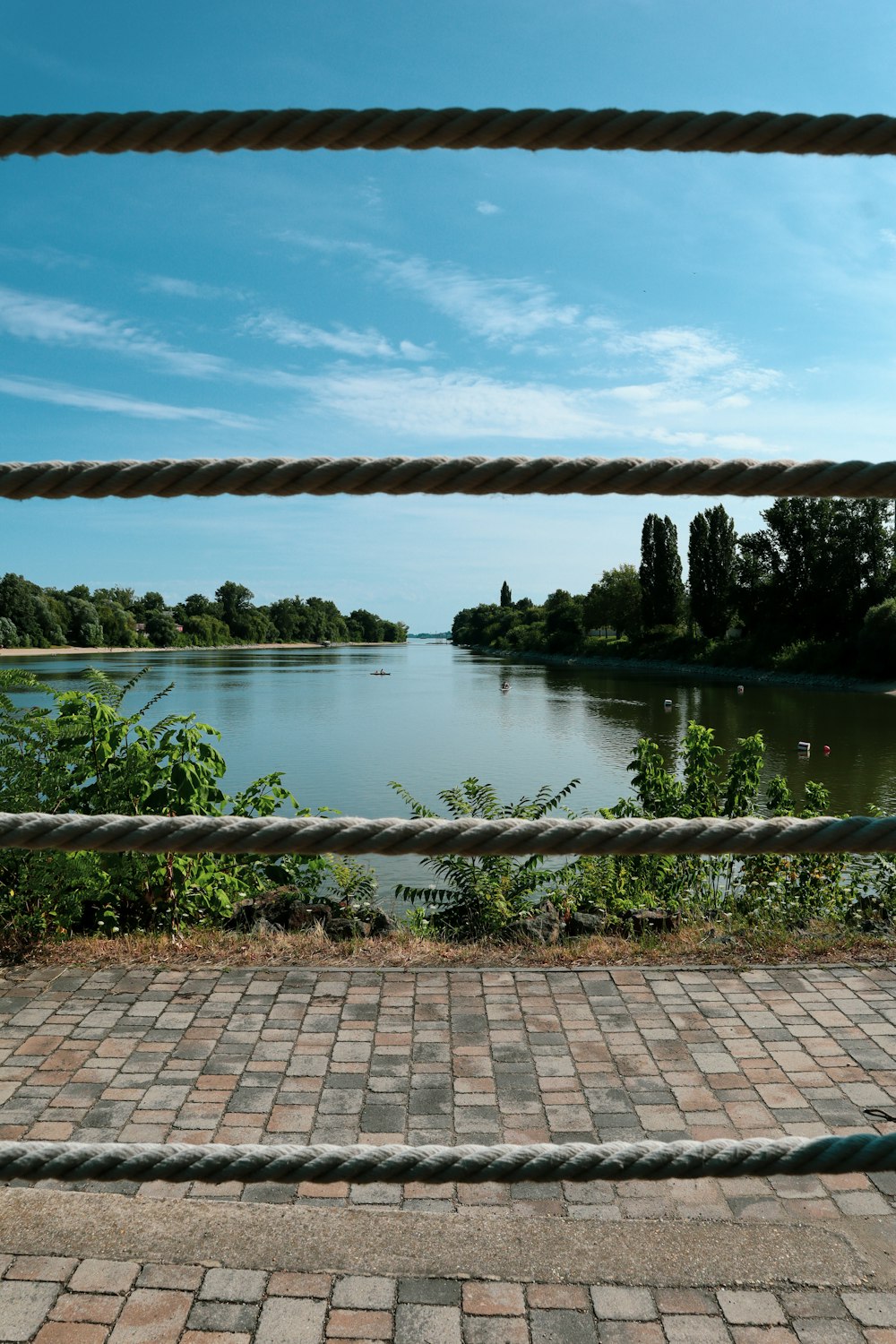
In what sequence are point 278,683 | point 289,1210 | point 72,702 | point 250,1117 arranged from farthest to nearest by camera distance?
point 278,683, point 72,702, point 250,1117, point 289,1210

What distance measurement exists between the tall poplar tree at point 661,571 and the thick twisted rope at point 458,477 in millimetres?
59329

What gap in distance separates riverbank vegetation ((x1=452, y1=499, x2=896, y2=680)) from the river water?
4200 mm

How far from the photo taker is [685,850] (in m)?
1.31

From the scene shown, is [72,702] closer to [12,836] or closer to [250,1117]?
[250,1117]

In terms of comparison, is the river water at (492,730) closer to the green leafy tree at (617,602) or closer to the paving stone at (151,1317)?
the paving stone at (151,1317)

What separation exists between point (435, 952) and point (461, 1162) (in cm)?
381

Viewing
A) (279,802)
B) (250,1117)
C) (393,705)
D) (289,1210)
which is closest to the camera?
(289,1210)

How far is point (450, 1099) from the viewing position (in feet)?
10.9

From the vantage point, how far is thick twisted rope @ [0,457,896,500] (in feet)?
4.24

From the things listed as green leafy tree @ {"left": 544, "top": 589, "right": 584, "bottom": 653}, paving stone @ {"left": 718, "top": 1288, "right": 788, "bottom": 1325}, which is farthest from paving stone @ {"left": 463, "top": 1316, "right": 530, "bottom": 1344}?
green leafy tree @ {"left": 544, "top": 589, "right": 584, "bottom": 653}

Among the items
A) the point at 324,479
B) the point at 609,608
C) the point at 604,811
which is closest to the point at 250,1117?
the point at 324,479

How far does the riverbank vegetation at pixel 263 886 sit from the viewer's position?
5141mm

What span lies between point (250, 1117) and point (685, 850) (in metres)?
2.49

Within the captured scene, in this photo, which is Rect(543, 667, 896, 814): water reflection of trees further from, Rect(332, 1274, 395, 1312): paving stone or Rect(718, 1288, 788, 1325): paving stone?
Rect(332, 1274, 395, 1312): paving stone
